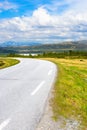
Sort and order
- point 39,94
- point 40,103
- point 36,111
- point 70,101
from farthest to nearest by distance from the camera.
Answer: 1. point 39,94
2. point 70,101
3. point 40,103
4. point 36,111

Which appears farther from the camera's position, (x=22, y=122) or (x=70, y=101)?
(x=70, y=101)

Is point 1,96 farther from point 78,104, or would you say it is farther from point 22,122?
point 22,122

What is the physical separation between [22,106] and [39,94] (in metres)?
2.94

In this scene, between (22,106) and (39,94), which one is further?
(39,94)

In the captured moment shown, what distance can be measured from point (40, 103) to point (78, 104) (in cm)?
167

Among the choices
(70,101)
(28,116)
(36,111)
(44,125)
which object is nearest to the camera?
(44,125)

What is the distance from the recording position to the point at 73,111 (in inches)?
364

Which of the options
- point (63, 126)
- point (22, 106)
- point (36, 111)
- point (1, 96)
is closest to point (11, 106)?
point (22, 106)

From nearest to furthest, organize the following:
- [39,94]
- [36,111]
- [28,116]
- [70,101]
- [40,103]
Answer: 1. [28,116]
2. [36,111]
3. [40,103]
4. [70,101]
5. [39,94]

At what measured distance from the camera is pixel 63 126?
728 cm

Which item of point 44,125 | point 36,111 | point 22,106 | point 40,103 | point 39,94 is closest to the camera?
point 44,125

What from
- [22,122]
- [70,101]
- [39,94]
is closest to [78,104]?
[70,101]

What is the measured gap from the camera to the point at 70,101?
36.5 feet

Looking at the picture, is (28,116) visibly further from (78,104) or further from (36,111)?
(78,104)
